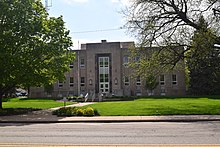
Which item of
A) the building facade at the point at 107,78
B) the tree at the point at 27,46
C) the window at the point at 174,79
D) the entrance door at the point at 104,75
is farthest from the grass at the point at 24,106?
the window at the point at 174,79

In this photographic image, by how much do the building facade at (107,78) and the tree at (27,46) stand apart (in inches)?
1226

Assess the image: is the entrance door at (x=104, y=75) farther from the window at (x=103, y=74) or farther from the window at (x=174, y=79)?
the window at (x=174, y=79)

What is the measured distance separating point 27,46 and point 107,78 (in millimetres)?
34873

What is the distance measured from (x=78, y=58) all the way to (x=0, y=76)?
36.5 m

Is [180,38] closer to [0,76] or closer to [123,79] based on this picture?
[0,76]

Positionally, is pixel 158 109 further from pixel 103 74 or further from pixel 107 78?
pixel 103 74

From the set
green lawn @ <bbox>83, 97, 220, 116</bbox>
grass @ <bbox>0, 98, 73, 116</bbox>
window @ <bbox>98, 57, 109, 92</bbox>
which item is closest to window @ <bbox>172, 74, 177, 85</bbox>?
window @ <bbox>98, 57, 109, 92</bbox>

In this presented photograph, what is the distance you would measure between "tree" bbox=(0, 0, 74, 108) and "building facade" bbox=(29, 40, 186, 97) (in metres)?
31.1

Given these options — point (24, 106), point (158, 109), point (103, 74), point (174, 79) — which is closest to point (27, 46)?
point (24, 106)

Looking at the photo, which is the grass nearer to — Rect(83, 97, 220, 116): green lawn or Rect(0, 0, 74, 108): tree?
Rect(0, 0, 74, 108): tree

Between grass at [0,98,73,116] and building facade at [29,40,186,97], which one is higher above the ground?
building facade at [29,40,186,97]

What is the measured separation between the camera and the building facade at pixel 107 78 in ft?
184

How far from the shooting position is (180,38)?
28203 mm

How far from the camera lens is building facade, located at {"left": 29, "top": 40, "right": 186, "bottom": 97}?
184ft
